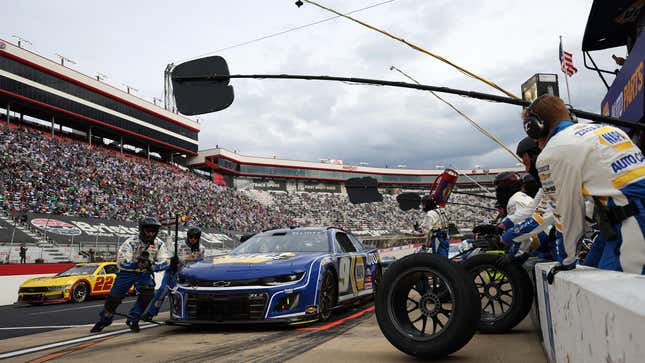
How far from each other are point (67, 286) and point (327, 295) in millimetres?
9751

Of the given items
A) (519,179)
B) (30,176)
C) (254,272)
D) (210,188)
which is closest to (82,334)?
(254,272)

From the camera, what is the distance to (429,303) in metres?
3.11

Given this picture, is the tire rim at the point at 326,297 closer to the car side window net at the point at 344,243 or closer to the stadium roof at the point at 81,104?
the car side window net at the point at 344,243

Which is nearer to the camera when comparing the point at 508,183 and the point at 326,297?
the point at 326,297

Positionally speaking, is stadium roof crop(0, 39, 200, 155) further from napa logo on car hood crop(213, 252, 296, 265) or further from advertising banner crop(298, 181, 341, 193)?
napa logo on car hood crop(213, 252, 296, 265)

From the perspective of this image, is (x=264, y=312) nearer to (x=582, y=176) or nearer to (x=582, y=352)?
(x=582, y=176)

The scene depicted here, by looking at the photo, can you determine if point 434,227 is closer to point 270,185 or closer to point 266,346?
point 266,346

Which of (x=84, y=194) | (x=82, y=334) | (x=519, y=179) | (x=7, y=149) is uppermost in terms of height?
(x=7, y=149)

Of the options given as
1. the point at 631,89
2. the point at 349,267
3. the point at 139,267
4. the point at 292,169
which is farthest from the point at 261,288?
the point at 292,169

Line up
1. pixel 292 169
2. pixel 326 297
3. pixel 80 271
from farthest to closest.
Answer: pixel 292 169 → pixel 80 271 → pixel 326 297

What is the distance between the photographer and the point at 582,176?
7.92ft

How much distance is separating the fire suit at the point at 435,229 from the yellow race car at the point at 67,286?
7967 mm

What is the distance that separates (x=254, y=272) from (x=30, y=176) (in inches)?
911

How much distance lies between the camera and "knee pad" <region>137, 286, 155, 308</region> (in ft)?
19.5
